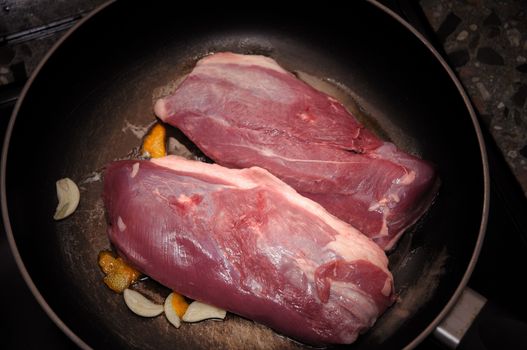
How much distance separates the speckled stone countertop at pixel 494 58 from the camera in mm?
2795

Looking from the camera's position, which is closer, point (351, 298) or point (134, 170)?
point (351, 298)

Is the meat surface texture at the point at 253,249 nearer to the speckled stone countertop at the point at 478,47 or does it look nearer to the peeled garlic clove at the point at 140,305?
the peeled garlic clove at the point at 140,305

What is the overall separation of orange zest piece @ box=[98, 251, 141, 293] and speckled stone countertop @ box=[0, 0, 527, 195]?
126 centimetres

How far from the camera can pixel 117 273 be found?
2.37m

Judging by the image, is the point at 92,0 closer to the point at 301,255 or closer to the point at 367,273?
the point at 301,255

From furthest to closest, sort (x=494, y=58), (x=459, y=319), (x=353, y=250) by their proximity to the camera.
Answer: (x=494, y=58) < (x=353, y=250) < (x=459, y=319)

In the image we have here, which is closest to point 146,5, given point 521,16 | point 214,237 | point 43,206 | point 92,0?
point 92,0

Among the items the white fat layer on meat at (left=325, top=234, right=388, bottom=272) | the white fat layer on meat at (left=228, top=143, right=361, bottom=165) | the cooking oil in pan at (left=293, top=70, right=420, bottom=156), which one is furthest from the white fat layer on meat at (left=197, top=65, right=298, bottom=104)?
the white fat layer on meat at (left=325, top=234, right=388, bottom=272)

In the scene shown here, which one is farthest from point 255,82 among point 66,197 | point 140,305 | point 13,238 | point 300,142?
point 13,238

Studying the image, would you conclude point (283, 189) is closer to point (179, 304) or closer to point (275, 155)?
point (275, 155)

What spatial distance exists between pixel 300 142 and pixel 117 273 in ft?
3.74

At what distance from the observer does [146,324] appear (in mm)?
2303

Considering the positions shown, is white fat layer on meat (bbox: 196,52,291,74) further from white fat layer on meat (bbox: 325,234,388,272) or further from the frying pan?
white fat layer on meat (bbox: 325,234,388,272)

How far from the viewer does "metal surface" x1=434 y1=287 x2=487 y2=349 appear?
6.50 feet
